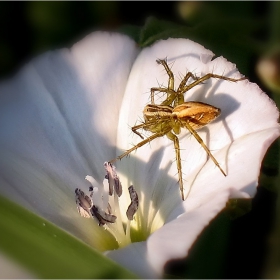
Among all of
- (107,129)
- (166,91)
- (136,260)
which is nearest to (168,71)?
(166,91)

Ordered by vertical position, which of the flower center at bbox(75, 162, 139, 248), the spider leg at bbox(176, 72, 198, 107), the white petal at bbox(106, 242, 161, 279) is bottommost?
the white petal at bbox(106, 242, 161, 279)

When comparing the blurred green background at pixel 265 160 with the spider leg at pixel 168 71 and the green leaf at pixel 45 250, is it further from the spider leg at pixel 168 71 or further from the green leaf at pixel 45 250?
the green leaf at pixel 45 250

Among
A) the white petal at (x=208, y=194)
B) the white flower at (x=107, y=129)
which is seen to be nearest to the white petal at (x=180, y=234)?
the white petal at (x=208, y=194)

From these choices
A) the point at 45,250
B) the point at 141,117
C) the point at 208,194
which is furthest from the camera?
the point at 141,117

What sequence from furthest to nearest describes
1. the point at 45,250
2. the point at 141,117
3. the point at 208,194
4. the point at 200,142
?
the point at 141,117 → the point at 200,142 → the point at 208,194 → the point at 45,250

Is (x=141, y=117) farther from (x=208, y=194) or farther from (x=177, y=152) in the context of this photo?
(x=208, y=194)

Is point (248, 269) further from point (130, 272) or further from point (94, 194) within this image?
point (130, 272)

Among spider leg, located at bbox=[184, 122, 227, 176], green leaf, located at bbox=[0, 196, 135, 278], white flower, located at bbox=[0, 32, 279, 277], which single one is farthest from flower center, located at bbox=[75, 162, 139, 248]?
green leaf, located at bbox=[0, 196, 135, 278]

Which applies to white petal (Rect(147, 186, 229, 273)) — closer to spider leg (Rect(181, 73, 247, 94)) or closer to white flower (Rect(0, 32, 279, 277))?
white flower (Rect(0, 32, 279, 277))
